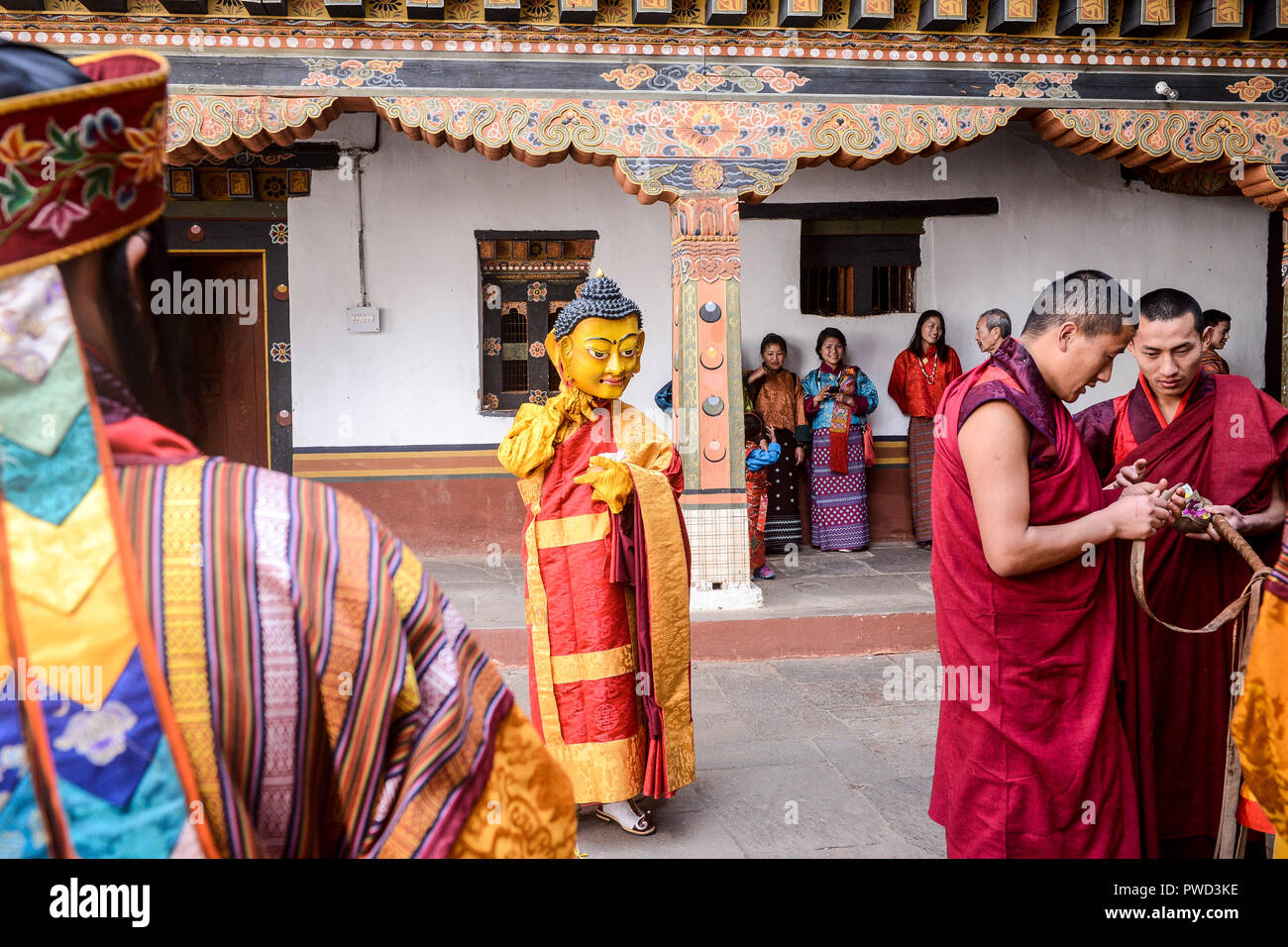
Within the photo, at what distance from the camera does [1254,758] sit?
1.71 meters

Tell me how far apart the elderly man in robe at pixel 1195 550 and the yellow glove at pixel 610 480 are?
1.46 meters

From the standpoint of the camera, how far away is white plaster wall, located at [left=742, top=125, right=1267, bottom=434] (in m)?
8.18

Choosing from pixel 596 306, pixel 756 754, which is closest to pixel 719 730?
pixel 756 754

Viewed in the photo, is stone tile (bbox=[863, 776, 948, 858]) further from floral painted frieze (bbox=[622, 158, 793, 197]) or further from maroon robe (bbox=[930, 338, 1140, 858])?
floral painted frieze (bbox=[622, 158, 793, 197])

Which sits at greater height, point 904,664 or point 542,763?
point 542,763

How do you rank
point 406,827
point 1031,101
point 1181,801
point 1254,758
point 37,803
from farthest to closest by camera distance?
1. point 1031,101
2. point 1181,801
3. point 1254,758
4. point 406,827
5. point 37,803

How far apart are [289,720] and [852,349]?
25.6 feet

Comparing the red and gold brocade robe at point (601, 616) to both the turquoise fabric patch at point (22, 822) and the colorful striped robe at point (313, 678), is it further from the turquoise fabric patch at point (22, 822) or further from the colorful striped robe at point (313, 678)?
the turquoise fabric patch at point (22, 822)

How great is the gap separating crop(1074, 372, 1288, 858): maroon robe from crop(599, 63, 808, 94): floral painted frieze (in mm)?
3533

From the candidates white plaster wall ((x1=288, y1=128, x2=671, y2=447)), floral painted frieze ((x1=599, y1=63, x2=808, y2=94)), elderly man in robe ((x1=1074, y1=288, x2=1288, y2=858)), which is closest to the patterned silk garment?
elderly man in robe ((x1=1074, y1=288, x2=1288, y2=858))

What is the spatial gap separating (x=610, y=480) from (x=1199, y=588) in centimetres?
178

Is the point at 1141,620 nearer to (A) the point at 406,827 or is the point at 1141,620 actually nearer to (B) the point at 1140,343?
(B) the point at 1140,343

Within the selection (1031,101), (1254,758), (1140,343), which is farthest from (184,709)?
(1031,101)

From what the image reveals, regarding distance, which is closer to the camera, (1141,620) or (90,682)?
(90,682)
